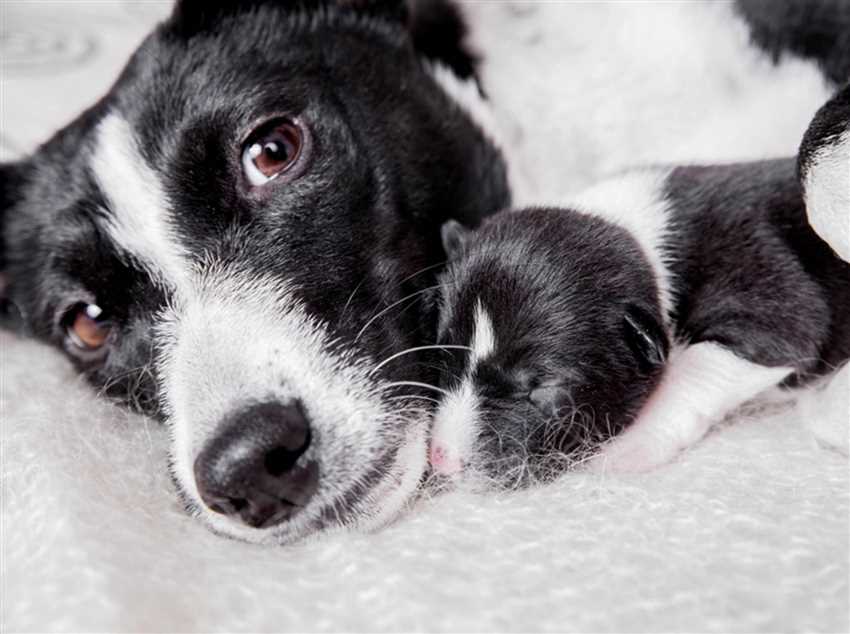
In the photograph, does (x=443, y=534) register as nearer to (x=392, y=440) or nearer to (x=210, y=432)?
(x=392, y=440)

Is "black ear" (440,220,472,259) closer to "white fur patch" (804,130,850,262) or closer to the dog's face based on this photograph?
the dog's face

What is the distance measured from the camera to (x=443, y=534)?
2.89ft

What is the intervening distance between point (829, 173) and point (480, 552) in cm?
61

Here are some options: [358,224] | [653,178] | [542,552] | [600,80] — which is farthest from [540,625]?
[600,80]

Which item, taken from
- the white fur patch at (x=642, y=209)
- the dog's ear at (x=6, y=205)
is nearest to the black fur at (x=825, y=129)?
the white fur patch at (x=642, y=209)

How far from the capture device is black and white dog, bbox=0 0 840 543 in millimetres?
985

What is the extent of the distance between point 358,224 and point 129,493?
0.46 meters

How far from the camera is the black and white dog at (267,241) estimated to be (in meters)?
0.99

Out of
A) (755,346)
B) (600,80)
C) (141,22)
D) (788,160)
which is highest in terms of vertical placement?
(141,22)

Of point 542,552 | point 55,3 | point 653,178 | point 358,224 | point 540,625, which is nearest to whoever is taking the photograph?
point 540,625

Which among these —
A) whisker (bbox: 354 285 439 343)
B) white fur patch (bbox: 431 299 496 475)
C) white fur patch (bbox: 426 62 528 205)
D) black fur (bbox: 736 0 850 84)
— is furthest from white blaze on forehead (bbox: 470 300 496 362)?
black fur (bbox: 736 0 850 84)

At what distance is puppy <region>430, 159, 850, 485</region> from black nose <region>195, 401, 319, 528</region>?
7.3 inches

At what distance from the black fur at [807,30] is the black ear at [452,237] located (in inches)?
28.5

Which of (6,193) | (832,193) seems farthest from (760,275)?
(6,193)
